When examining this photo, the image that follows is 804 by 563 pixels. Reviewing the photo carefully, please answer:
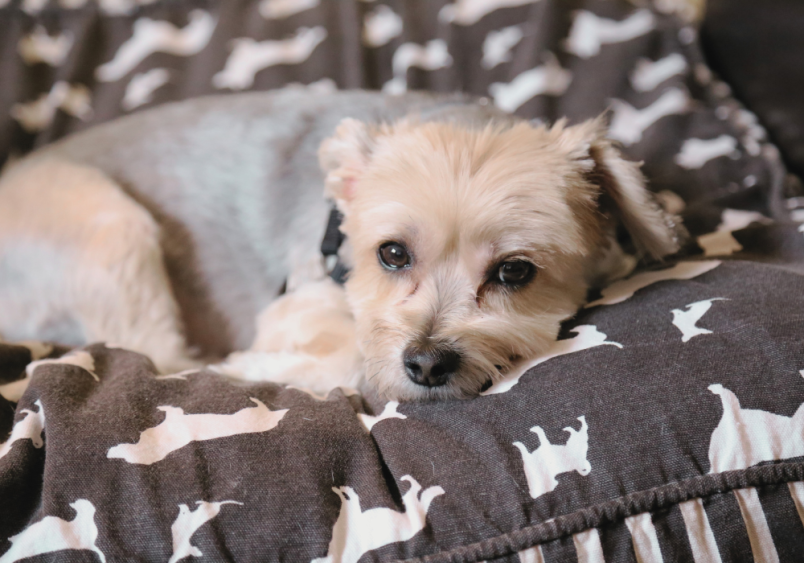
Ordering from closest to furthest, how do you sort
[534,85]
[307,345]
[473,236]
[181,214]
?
[473,236] → [307,345] → [181,214] → [534,85]

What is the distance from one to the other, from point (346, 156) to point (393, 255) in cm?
39

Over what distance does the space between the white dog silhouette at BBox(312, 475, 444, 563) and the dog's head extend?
13.9 inches

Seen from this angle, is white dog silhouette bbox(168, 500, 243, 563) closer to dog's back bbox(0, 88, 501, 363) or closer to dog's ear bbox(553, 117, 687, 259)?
dog's back bbox(0, 88, 501, 363)

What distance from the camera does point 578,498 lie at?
129cm

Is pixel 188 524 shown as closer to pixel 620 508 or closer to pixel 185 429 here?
pixel 185 429

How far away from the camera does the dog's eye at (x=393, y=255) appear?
1.84 meters

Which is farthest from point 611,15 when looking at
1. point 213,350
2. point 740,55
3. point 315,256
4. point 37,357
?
point 37,357

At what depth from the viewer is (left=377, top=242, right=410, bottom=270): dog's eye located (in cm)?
184

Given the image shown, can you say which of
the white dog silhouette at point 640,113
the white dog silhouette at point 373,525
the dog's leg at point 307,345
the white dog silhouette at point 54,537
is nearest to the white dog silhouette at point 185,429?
the white dog silhouette at point 54,537

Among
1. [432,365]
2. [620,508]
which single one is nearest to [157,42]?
[432,365]

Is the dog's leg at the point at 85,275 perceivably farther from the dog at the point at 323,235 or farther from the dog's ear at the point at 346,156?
the dog's ear at the point at 346,156

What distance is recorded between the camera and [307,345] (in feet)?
6.89

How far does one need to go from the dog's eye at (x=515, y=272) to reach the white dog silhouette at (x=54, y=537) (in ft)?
3.95

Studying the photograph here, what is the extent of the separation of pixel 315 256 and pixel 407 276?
58 centimetres
